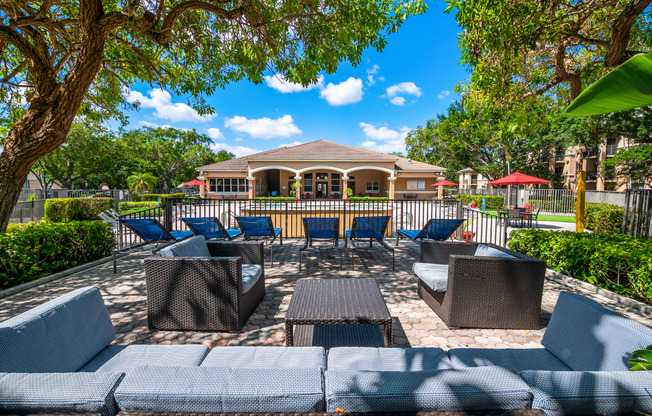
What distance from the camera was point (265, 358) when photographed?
212 cm

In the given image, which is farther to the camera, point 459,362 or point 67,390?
point 459,362

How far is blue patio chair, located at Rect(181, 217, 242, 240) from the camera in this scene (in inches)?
256

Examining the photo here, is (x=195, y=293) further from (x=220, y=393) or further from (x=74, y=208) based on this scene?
(x=74, y=208)

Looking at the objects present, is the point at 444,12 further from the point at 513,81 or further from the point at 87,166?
the point at 87,166

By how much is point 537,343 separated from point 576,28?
6509 mm

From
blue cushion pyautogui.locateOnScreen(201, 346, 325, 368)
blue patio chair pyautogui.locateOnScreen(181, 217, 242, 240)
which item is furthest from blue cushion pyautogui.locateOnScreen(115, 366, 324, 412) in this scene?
blue patio chair pyautogui.locateOnScreen(181, 217, 242, 240)

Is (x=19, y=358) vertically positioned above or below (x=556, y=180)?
below

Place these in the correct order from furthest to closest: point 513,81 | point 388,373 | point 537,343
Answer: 1. point 513,81
2. point 537,343
3. point 388,373

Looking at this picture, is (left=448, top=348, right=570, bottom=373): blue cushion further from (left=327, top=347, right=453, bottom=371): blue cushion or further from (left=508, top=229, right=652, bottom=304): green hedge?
(left=508, top=229, right=652, bottom=304): green hedge

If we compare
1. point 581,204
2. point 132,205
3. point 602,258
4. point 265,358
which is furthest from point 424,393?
point 132,205

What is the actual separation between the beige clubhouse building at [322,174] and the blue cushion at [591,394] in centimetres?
2497

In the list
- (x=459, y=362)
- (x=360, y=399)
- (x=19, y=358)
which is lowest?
(x=459, y=362)

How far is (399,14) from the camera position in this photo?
560 cm

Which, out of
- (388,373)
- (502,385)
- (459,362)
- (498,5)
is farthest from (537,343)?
(498,5)
